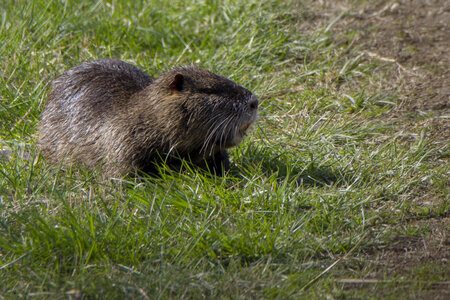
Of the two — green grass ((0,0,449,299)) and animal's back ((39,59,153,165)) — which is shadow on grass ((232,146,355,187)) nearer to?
green grass ((0,0,449,299))

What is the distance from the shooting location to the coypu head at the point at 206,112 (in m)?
3.65

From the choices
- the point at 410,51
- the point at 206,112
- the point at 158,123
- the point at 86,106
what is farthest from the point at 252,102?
the point at 410,51

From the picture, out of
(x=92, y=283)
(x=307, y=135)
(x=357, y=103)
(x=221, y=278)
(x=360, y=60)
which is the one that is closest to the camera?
(x=92, y=283)

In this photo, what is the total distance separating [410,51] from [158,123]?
249cm

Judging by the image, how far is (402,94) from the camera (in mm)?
4867

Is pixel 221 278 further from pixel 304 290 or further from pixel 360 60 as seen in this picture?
pixel 360 60

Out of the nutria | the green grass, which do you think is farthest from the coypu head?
the green grass

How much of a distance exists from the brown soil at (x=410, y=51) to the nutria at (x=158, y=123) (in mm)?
1072

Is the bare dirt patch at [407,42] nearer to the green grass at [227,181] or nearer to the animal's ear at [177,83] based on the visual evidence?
the green grass at [227,181]

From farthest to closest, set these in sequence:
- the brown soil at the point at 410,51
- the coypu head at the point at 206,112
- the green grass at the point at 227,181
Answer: the brown soil at the point at 410,51 → the coypu head at the point at 206,112 → the green grass at the point at 227,181

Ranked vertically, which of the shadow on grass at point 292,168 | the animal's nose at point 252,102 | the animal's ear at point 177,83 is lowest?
the shadow on grass at point 292,168

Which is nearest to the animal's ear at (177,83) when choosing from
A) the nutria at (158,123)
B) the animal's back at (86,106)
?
the nutria at (158,123)

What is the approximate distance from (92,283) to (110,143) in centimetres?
136

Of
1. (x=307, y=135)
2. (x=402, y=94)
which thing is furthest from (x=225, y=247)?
(x=402, y=94)
